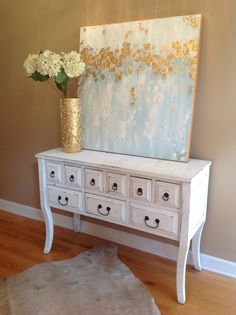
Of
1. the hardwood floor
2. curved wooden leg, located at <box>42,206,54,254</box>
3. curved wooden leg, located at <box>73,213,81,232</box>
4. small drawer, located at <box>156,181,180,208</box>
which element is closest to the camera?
small drawer, located at <box>156,181,180,208</box>

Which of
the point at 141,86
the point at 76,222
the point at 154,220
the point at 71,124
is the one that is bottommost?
the point at 76,222

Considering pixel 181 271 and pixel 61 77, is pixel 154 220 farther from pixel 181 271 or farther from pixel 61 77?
pixel 61 77

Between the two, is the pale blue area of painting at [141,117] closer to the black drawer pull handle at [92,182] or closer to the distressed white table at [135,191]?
the distressed white table at [135,191]

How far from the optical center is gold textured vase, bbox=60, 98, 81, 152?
2.18 meters

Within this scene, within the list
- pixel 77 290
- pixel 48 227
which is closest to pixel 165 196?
pixel 77 290

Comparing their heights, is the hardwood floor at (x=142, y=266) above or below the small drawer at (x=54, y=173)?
below

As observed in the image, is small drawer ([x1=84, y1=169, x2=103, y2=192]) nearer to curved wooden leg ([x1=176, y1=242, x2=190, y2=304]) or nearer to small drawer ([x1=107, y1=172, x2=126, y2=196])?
small drawer ([x1=107, y1=172, x2=126, y2=196])

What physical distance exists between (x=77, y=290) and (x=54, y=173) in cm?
82

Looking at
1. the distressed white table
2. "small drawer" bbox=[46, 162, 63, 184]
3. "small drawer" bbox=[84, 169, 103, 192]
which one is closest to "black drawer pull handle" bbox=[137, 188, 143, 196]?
the distressed white table

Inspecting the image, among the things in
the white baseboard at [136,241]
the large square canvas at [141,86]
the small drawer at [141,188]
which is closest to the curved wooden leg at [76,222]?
the white baseboard at [136,241]

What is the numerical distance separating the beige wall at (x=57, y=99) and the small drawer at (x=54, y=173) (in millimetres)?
537

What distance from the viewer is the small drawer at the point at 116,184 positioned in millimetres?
1870

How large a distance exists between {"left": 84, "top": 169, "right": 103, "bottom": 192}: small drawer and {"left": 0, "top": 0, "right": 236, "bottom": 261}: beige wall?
26.7 inches

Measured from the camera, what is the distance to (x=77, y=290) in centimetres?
190
